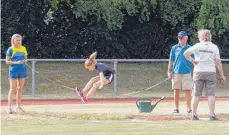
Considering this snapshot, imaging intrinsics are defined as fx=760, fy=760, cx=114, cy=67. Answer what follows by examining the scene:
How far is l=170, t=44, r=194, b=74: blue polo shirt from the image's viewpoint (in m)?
18.5

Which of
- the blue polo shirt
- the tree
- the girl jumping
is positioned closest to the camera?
the girl jumping

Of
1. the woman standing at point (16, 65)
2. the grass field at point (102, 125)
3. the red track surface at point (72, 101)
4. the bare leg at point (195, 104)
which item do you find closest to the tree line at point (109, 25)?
the red track surface at point (72, 101)

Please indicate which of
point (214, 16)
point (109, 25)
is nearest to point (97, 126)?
point (109, 25)

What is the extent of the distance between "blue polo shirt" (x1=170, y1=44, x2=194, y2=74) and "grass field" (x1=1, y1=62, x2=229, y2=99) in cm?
783

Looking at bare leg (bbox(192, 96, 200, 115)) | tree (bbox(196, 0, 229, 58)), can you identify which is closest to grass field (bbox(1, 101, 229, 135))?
bare leg (bbox(192, 96, 200, 115))

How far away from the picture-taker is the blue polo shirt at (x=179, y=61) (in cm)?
1848

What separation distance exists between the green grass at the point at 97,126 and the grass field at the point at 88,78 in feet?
31.1

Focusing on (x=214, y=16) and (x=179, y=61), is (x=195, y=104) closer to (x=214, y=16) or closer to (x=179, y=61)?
(x=179, y=61)

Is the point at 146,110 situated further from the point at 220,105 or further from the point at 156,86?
the point at 156,86

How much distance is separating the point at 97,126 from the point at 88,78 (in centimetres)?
1476

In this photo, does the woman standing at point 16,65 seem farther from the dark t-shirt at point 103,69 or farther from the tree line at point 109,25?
the tree line at point 109,25

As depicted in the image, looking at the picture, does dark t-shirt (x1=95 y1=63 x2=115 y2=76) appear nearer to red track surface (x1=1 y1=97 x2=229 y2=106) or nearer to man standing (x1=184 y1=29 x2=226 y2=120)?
man standing (x1=184 y1=29 x2=226 y2=120)

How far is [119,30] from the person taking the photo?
35.4 meters

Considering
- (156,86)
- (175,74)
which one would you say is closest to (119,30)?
(156,86)
